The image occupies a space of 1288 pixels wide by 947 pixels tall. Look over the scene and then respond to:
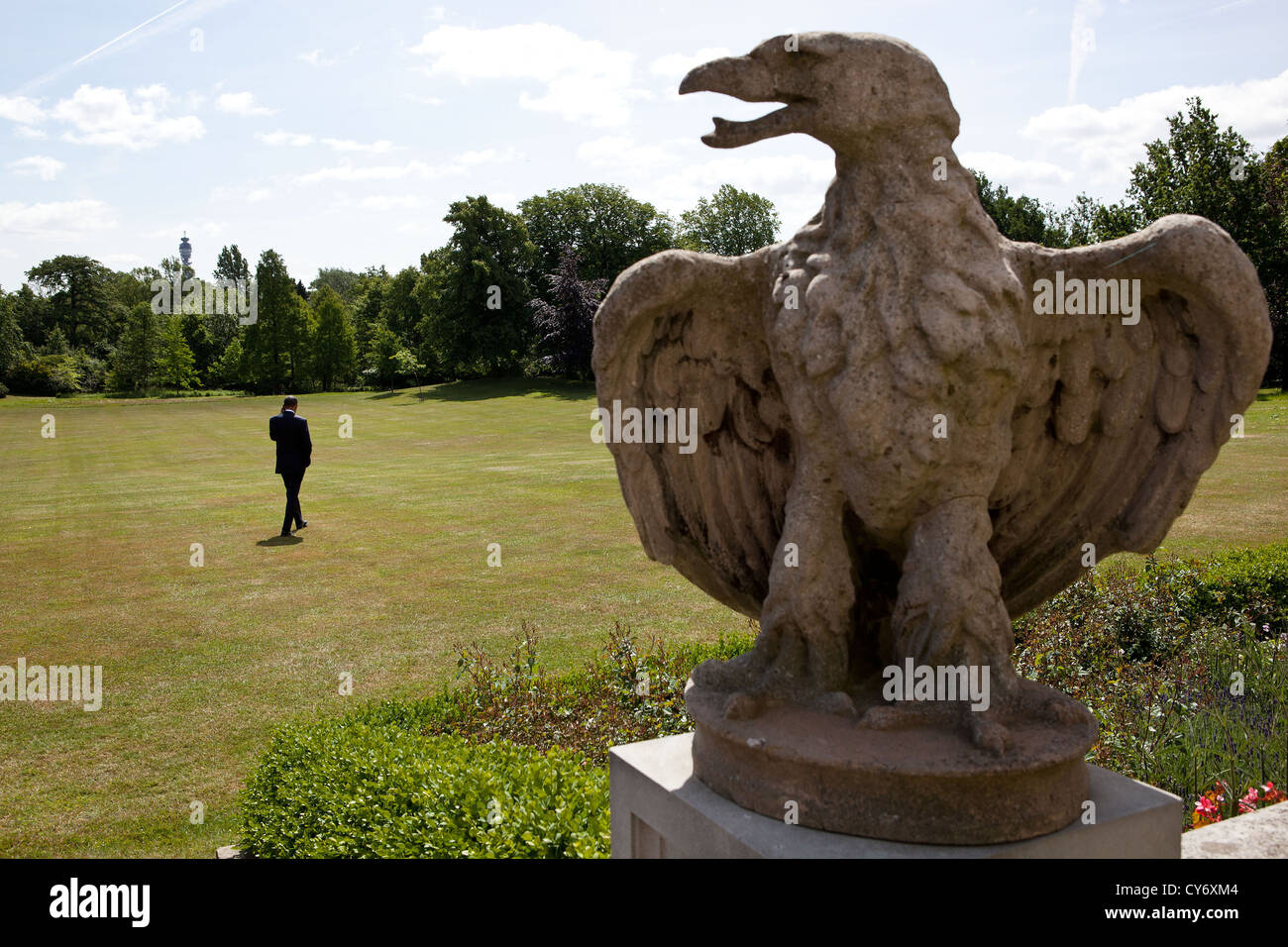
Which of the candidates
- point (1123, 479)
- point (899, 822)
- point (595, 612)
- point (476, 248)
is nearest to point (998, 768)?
point (899, 822)

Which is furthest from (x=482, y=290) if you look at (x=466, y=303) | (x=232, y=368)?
(x=232, y=368)

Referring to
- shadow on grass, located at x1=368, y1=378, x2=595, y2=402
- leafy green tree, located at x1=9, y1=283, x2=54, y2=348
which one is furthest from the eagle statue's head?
leafy green tree, located at x1=9, y1=283, x2=54, y2=348

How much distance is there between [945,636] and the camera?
3186mm

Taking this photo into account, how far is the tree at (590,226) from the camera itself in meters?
50.7

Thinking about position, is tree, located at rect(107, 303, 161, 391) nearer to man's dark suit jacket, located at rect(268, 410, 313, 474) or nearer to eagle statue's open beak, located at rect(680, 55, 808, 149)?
man's dark suit jacket, located at rect(268, 410, 313, 474)

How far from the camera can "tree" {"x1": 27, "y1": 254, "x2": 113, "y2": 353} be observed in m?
62.3

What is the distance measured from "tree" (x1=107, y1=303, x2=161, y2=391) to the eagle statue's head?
185ft

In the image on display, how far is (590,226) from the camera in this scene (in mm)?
51156

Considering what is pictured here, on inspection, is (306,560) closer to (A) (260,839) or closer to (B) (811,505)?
(A) (260,839)

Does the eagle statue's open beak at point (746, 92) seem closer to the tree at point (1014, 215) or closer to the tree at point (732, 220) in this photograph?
the tree at point (1014, 215)

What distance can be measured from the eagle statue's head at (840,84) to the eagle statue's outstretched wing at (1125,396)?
1.98ft

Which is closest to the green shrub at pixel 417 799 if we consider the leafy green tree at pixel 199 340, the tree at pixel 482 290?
the tree at pixel 482 290

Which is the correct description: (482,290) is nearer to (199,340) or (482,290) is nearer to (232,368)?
(232,368)
